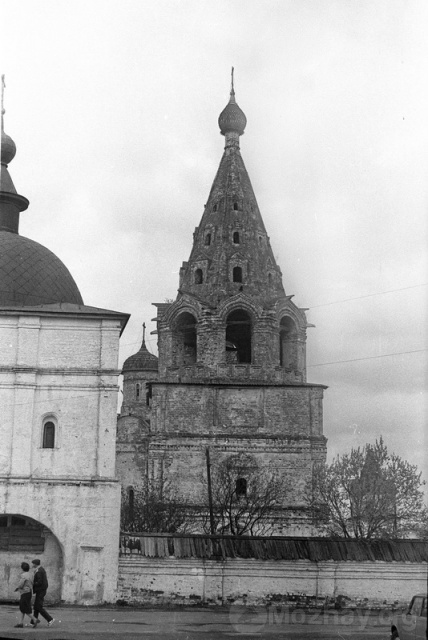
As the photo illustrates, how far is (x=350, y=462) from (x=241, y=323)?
23.7 feet

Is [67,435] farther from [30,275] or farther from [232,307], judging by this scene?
[232,307]

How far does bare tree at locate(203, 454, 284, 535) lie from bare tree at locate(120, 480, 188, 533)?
1.12 m

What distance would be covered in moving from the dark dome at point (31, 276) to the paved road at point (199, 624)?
8.19 m

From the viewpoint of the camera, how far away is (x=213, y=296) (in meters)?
37.4

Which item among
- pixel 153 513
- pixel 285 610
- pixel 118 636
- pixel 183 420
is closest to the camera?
pixel 118 636

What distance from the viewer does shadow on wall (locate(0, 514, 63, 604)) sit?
21469mm

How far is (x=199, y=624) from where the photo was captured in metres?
18.1

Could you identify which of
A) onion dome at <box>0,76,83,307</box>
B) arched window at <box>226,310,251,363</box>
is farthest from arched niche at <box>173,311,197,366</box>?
onion dome at <box>0,76,83,307</box>

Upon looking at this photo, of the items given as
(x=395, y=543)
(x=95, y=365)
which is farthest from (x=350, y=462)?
(x=95, y=365)

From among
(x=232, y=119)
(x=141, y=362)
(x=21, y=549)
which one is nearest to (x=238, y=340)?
(x=232, y=119)

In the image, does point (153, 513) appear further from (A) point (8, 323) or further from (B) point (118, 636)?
(B) point (118, 636)

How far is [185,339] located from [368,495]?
33.3ft

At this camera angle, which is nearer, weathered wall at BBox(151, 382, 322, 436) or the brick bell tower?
the brick bell tower

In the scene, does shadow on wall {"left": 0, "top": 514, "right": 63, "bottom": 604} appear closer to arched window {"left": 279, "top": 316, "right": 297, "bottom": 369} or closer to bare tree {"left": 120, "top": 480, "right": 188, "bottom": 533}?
bare tree {"left": 120, "top": 480, "right": 188, "bottom": 533}
